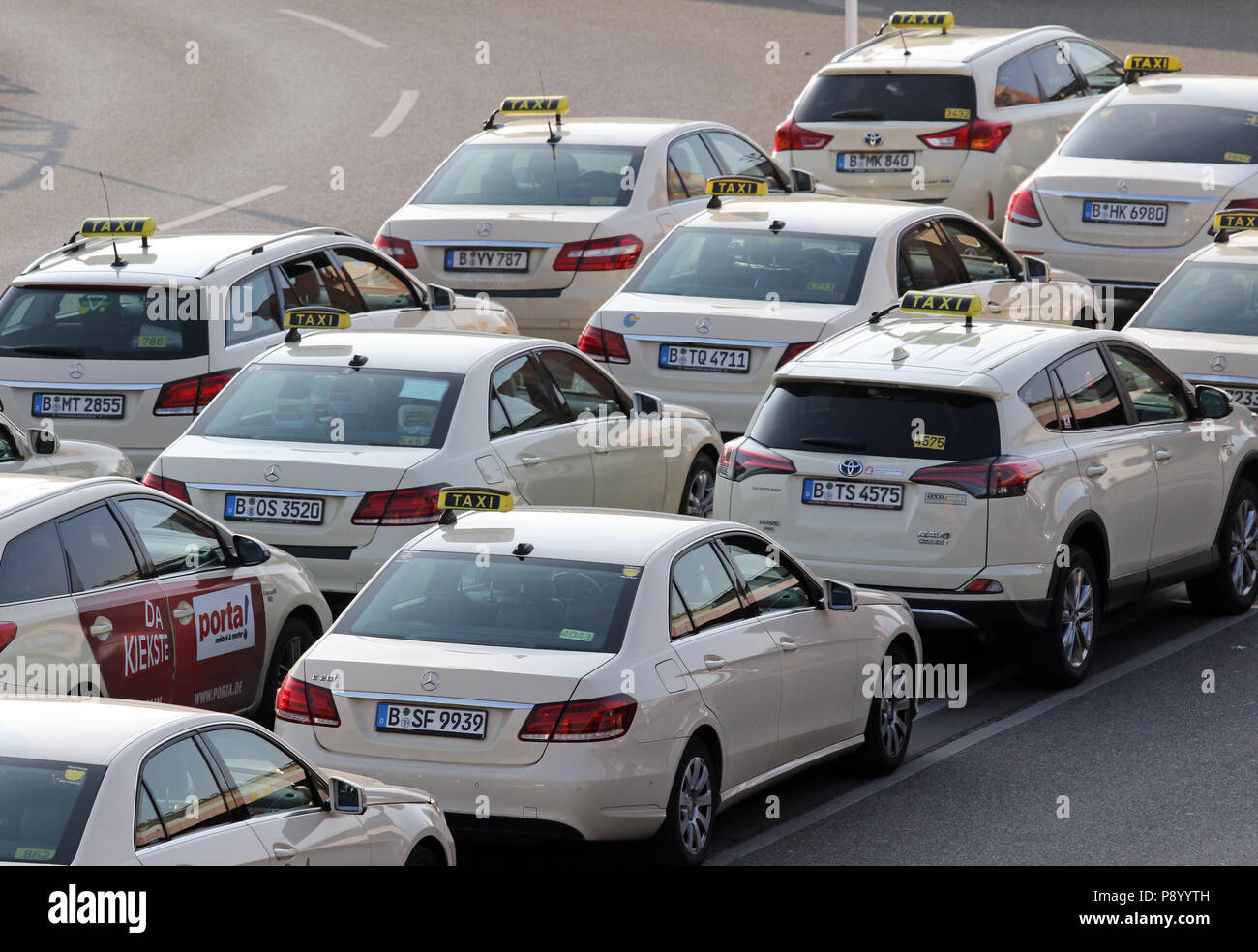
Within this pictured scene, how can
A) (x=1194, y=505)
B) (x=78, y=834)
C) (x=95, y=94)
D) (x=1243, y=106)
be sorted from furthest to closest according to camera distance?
1. (x=95, y=94)
2. (x=1243, y=106)
3. (x=1194, y=505)
4. (x=78, y=834)

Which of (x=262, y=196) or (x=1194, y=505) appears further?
(x=262, y=196)

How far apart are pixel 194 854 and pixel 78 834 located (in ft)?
1.39

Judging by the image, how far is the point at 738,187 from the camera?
16.6 m

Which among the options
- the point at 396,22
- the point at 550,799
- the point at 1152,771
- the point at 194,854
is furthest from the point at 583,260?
the point at 396,22

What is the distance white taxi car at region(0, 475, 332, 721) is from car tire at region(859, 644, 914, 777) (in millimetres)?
2675

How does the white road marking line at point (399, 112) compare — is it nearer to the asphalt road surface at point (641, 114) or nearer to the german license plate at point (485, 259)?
the asphalt road surface at point (641, 114)

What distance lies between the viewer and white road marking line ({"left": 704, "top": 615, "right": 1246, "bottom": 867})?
29.7 ft

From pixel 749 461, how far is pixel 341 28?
23.7m

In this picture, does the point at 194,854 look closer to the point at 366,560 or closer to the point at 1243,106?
the point at 366,560

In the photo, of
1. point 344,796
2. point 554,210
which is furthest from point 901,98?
point 344,796

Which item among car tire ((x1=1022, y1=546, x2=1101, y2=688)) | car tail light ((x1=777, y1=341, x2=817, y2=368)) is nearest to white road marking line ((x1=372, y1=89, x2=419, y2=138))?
car tail light ((x1=777, y1=341, x2=817, y2=368))

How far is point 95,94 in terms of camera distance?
28.8 meters

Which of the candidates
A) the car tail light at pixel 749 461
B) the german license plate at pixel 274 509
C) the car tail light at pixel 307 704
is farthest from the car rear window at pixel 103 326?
the car tail light at pixel 307 704

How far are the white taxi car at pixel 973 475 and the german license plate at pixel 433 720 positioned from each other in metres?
3.27
